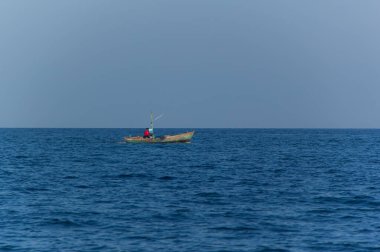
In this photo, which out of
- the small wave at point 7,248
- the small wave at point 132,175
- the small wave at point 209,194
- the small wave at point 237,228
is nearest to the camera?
the small wave at point 7,248

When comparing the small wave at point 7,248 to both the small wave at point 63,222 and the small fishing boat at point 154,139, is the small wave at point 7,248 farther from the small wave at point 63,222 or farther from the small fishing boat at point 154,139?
the small fishing boat at point 154,139

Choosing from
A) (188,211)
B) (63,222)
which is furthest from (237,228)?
(63,222)

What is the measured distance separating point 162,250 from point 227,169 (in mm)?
32429

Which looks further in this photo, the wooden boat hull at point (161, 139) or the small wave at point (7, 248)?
the wooden boat hull at point (161, 139)

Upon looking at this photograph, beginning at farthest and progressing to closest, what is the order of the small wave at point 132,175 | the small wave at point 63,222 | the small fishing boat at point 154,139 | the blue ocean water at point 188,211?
the small fishing boat at point 154,139 < the small wave at point 132,175 < the small wave at point 63,222 < the blue ocean water at point 188,211

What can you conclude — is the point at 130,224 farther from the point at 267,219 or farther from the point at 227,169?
the point at 227,169

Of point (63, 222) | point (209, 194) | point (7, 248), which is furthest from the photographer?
point (209, 194)

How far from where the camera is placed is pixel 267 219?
25.6 metres

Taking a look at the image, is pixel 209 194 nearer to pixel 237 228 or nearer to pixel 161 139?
pixel 237 228

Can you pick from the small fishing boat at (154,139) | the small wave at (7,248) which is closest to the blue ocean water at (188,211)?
the small wave at (7,248)

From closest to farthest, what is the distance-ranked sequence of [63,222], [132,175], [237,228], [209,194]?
[237,228], [63,222], [209,194], [132,175]

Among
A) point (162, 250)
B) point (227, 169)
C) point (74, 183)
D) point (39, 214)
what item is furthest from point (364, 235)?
point (227, 169)

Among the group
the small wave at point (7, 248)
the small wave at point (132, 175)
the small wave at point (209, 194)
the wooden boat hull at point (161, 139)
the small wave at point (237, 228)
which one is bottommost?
the small wave at point (7, 248)

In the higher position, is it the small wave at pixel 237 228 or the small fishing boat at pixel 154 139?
the small fishing boat at pixel 154 139
